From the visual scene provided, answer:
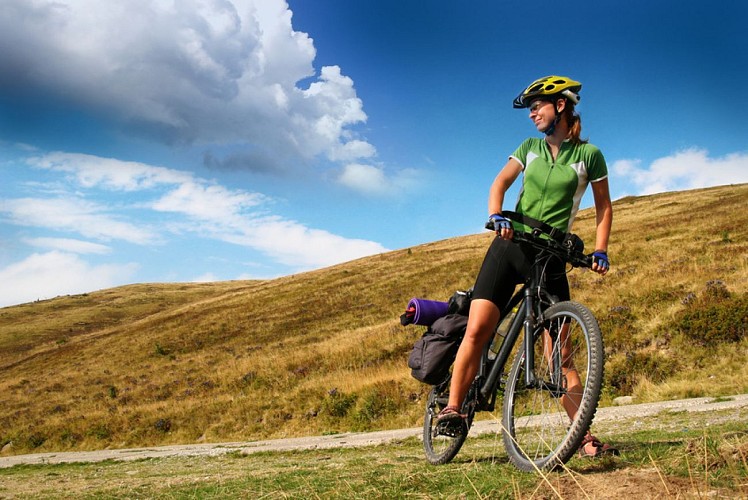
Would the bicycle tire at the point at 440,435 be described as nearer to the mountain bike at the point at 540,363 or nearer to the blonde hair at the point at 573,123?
the mountain bike at the point at 540,363

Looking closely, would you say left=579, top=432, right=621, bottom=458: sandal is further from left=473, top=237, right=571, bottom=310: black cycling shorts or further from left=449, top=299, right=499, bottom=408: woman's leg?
left=473, top=237, right=571, bottom=310: black cycling shorts

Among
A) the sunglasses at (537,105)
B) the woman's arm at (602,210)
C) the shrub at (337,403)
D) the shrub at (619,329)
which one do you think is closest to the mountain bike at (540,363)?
the woman's arm at (602,210)

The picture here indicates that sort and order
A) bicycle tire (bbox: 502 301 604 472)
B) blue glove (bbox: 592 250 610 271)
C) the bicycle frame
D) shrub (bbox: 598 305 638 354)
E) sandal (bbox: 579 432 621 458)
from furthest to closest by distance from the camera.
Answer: shrub (bbox: 598 305 638 354)
blue glove (bbox: 592 250 610 271)
sandal (bbox: 579 432 621 458)
the bicycle frame
bicycle tire (bbox: 502 301 604 472)

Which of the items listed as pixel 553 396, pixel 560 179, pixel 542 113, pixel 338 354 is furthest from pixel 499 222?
pixel 338 354

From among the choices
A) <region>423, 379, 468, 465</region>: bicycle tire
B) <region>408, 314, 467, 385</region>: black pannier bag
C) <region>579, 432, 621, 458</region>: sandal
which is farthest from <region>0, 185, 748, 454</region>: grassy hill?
<region>408, 314, 467, 385</region>: black pannier bag

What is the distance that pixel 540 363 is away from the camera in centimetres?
391

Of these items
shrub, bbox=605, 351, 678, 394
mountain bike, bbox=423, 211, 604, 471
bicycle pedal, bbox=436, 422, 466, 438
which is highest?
mountain bike, bbox=423, 211, 604, 471

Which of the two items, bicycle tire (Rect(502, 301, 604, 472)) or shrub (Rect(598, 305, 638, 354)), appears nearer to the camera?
bicycle tire (Rect(502, 301, 604, 472))

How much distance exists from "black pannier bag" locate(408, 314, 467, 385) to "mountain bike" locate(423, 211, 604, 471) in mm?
384

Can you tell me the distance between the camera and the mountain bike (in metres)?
3.55

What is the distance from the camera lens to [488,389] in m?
4.14

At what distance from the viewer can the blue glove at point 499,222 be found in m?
3.83

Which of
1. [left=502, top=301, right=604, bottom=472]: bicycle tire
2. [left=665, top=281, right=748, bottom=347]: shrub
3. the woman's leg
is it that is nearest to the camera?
[left=502, top=301, right=604, bottom=472]: bicycle tire

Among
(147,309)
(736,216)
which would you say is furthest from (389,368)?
(147,309)
